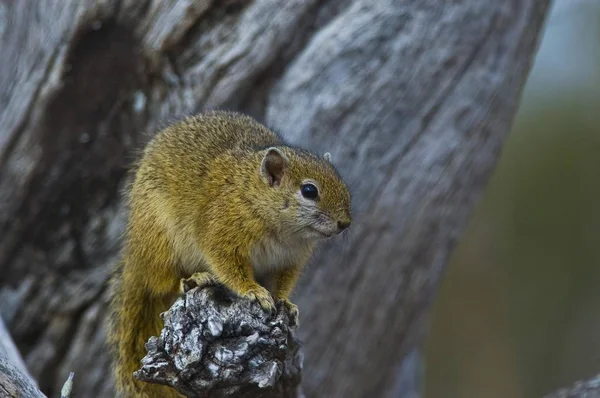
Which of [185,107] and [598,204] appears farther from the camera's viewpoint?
[598,204]

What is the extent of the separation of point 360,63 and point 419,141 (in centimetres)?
58

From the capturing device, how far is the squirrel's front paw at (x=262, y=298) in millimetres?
3749

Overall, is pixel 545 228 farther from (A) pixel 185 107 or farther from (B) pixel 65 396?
(B) pixel 65 396

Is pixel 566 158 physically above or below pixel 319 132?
above

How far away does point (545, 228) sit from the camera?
1139cm

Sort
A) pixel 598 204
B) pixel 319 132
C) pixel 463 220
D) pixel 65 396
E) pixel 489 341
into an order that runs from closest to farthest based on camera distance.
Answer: pixel 65 396, pixel 319 132, pixel 463 220, pixel 489 341, pixel 598 204

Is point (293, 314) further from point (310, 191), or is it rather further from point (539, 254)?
point (539, 254)

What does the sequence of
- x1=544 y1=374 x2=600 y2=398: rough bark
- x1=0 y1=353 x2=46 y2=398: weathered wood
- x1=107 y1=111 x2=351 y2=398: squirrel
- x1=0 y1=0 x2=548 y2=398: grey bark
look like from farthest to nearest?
x1=0 y1=0 x2=548 y2=398: grey bark < x1=107 y1=111 x2=351 y2=398: squirrel < x1=544 y1=374 x2=600 y2=398: rough bark < x1=0 y1=353 x2=46 y2=398: weathered wood

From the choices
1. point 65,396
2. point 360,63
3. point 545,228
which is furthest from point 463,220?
point 545,228

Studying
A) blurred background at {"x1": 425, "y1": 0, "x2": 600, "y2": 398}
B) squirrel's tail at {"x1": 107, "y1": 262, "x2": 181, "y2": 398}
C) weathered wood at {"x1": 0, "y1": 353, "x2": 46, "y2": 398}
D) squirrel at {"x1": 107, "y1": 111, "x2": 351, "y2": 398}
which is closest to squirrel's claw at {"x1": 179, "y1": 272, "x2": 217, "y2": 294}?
squirrel at {"x1": 107, "y1": 111, "x2": 351, "y2": 398}

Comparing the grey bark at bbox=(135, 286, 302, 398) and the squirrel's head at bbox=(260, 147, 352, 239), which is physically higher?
the squirrel's head at bbox=(260, 147, 352, 239)

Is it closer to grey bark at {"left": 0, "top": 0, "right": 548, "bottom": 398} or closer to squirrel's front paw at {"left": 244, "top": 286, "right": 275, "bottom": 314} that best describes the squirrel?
squirrel's front paw at {"left": 244, "top": 286, "right": 275, "bottom": 314}

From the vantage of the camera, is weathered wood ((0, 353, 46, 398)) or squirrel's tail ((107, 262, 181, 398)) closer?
weathered wood ((0, 353, 46, 398))

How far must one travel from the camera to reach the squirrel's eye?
4223 millimetres
